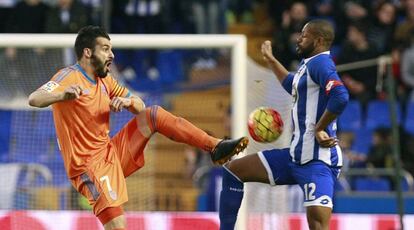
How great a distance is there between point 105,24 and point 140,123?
734cm

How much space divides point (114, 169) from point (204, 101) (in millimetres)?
4777

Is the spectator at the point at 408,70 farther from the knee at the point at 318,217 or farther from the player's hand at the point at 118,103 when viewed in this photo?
the player's hand at the point at 118,103

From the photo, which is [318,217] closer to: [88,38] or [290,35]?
[88,38]

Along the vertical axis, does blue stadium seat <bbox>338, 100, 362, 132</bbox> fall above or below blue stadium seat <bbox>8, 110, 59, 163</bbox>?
above

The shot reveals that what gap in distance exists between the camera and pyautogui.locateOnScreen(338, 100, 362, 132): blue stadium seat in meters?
14.8

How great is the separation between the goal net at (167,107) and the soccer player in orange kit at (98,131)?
2201mm

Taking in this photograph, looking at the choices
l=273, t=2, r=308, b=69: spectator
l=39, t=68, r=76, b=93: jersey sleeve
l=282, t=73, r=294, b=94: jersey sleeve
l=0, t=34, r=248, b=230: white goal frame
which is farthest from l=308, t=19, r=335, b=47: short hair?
l=273, t=2, r=308, b=69: spectator

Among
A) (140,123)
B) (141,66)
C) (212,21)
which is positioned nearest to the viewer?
(140,123)

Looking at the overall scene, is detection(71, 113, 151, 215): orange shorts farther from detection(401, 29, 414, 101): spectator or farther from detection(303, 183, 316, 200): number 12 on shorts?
detection(401, 29, 414, 101): spectator

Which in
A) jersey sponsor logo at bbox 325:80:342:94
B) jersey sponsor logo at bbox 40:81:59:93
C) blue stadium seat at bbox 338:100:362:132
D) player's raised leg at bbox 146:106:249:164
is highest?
blue stadium seat at bbox 338:100:362:132

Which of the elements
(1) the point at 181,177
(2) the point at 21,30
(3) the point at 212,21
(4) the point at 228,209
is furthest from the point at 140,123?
(3) the point at 212,21

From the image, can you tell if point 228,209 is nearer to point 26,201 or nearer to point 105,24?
point 26,201

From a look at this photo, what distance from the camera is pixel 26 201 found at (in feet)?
38.3

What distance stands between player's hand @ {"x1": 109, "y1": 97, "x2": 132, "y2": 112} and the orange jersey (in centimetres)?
28
